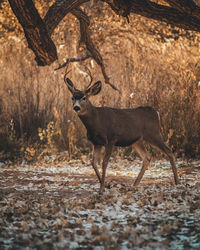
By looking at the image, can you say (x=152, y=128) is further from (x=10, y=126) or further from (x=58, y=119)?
(x=10, y=126)

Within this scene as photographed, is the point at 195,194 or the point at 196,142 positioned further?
the point at 196,142

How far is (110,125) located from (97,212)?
5.18ft

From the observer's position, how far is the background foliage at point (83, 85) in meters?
9.40

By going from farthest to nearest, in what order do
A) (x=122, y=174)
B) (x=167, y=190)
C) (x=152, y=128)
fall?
(x=122, y=174), (x=152, y=128), (x=167, y=190)

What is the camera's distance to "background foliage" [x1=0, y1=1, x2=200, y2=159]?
940 cm

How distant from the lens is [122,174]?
8023 mm

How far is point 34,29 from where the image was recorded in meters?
6.57

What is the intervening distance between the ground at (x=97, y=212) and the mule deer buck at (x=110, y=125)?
525 mm

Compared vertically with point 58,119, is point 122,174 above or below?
below

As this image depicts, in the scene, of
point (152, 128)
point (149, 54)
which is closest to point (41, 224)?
point (152, 128)

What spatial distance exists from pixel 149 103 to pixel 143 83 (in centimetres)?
62

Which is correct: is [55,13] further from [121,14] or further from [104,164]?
[104,164]

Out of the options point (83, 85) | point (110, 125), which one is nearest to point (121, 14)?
point (110, 125)

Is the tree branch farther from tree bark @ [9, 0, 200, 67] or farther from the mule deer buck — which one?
the mule deer buck
